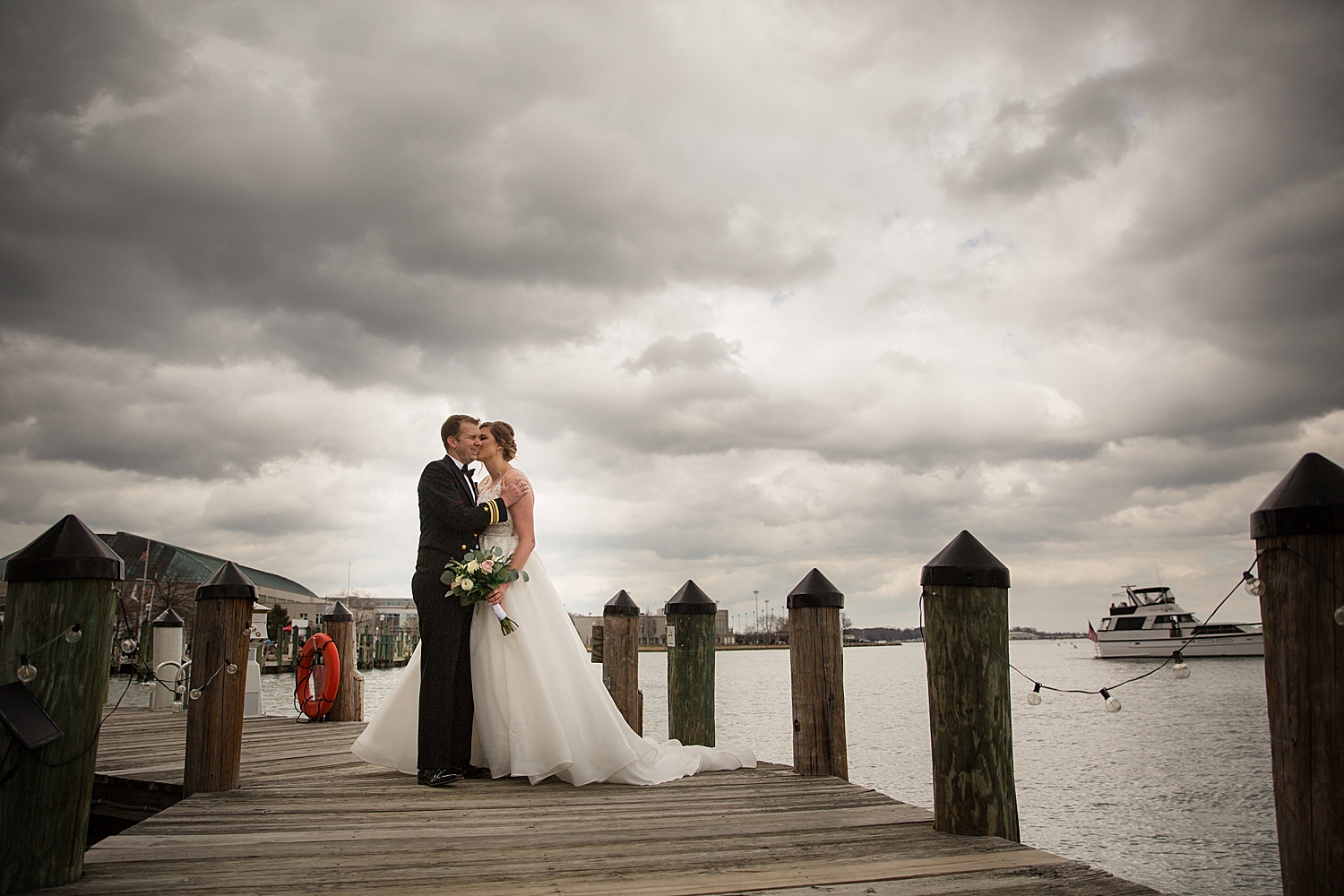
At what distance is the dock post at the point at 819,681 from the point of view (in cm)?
520

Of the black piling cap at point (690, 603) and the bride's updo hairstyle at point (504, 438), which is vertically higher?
the bride's updo hairstyle at point (504, 438)

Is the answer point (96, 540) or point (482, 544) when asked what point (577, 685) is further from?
point (96, 540)

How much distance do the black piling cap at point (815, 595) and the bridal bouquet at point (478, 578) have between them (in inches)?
76.0

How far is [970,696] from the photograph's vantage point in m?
3.52

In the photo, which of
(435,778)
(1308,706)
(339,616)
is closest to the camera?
(1308,706)

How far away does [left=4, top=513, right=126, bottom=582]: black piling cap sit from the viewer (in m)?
2.90

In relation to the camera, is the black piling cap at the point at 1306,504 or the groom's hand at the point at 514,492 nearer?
the black piling cap at the point at 1306,504

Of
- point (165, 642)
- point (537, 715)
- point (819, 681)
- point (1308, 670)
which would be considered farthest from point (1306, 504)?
point (165, 642)

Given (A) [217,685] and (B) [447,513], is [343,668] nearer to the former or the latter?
(B) [447,513]

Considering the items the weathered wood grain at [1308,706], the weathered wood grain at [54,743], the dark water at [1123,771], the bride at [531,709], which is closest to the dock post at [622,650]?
the bride at [531,709]

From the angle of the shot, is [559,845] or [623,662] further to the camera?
[623,662]

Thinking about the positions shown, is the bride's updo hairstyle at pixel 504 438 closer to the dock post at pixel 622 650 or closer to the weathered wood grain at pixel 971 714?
the dock post at pixel 622 650

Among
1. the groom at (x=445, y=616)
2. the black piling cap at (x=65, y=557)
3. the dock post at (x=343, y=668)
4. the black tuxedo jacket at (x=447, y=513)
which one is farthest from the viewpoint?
the dock post at (x=343, y=668)

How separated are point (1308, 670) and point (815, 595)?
313 cm
